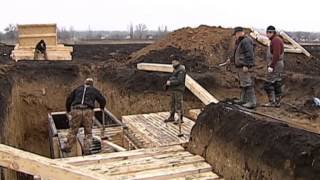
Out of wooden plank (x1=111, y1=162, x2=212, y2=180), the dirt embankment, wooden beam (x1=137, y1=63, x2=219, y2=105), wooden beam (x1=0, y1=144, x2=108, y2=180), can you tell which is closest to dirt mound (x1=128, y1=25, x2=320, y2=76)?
wooden beam (x1=137, y1=63, x2=219, y2=105)

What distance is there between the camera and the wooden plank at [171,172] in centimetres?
600

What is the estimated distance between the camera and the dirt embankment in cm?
488

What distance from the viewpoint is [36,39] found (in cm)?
1798

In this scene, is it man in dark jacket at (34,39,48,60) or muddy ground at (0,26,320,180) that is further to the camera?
man in dark jacket at (34,39,48,60)

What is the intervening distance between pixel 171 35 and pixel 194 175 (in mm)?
13198

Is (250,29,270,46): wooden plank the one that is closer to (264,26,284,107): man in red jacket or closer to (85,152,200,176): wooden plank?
(264,26,284,107): man in red jacket

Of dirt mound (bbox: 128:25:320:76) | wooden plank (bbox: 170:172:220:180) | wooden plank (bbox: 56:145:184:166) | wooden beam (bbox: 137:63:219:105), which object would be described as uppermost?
dirt mound (bbox: 128:25:320:76)

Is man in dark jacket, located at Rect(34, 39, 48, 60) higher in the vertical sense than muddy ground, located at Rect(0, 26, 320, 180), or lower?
higher

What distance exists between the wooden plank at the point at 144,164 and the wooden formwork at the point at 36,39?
476 inches

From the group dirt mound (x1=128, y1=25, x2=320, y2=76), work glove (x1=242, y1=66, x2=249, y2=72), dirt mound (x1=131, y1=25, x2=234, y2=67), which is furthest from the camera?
dirt mound (x1=131, y1=25, x2=234, y2=67)

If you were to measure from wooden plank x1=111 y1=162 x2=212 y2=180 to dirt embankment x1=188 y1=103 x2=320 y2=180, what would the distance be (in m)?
0.22

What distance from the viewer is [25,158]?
486 centimetres

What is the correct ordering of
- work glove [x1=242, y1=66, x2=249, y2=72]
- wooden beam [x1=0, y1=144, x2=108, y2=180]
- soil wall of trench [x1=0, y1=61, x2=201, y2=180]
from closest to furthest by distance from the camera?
wooden beam [x1=0, y1=144, x2=108, y2=180], work glove [x1=242, y1=66, x2=249, y2=72], soil wall of trench [x1=0, y1=61, x2=201, y2=180]

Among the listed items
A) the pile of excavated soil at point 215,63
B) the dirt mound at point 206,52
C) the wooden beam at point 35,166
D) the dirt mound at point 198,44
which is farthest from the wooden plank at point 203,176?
the dirt mound at point 198,44
